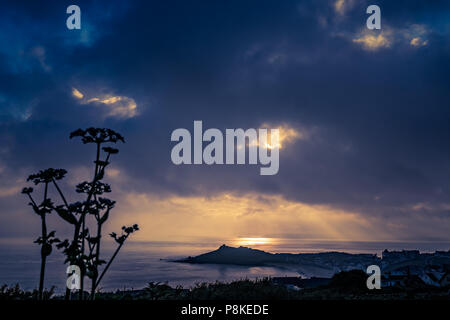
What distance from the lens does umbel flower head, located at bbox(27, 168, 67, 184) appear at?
791cm

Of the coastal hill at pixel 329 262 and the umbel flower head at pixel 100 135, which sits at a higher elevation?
the umbel flower head at pixel 100 135

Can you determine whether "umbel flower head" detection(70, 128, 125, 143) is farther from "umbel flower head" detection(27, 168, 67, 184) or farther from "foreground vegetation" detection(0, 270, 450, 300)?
"foreground vegetation" detection(0, 270, 450, 300)

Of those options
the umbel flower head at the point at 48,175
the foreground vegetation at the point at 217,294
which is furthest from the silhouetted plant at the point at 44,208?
the foreground vegetation at the point at 217,294

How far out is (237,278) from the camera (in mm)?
14438

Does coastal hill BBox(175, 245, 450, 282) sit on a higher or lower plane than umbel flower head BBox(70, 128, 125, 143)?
lower

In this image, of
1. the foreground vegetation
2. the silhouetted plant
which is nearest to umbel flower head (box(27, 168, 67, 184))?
the silhouetted plant

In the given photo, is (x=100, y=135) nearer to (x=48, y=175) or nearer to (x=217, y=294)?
(x=48, y=175)

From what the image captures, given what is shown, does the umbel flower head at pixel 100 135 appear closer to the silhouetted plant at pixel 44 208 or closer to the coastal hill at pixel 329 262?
the silhouetted plant at pixel 44 208

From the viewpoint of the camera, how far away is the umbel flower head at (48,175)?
311 inches

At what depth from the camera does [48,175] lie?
7.91 m

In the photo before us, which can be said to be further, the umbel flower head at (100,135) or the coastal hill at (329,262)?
the coastal hill at (329,262)

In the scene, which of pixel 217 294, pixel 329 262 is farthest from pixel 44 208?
pixel 329 262
